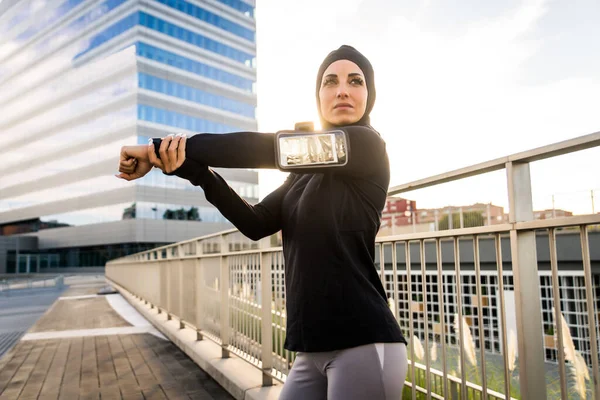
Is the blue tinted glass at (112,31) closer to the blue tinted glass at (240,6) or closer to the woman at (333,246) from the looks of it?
the blue tinted glass at (240,6)

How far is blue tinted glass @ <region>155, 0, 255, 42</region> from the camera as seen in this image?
4997 centimetres

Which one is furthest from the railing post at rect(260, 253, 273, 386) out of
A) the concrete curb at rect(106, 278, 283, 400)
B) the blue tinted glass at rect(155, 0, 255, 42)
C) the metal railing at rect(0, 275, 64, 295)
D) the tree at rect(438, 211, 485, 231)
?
the blue tinted glass at rect(155, 0, 255, 42)

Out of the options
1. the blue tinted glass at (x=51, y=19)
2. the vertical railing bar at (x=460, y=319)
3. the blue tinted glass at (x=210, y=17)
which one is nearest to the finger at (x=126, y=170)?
the vertical railing bar at (x=460, y=319)

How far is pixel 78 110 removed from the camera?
49594 mm

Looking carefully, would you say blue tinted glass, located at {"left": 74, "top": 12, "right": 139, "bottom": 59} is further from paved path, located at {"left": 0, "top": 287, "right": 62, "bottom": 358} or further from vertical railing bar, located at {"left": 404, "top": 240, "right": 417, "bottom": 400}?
vertical railing bar, located at {"left": 404, "top": 240, "right": 417, "bottom": 400}

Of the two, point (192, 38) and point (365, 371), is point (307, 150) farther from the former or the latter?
point (192, 38)

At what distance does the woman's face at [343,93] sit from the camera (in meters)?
1.46

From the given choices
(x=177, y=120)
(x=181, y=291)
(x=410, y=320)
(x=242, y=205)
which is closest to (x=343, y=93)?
(x=242, y=205)

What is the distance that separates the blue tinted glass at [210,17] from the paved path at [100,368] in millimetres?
47801

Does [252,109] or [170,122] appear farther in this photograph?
[252,109]

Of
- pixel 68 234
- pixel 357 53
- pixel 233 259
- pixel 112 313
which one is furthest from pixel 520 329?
pixel 68 234

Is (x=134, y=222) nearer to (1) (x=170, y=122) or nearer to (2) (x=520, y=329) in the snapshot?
(1) (x=170, y=122)

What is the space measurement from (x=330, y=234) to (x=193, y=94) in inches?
1993

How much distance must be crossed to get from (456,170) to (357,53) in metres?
0.68
